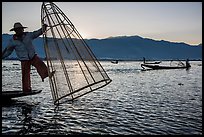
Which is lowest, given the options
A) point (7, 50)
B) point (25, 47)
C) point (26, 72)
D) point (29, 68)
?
point (26, 72)

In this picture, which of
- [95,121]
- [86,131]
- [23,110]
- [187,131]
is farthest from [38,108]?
[187,131]

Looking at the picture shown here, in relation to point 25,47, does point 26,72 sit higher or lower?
lower

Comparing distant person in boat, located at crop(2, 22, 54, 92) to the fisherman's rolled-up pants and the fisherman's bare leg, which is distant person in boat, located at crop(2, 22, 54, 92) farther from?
the fisherman's bare leg

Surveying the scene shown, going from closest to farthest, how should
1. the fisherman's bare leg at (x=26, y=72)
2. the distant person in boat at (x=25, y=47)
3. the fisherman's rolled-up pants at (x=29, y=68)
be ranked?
the distant person in boat at (x=25, y=47), the fisherman's rolled-up pants at (x=29, y=68), the fisherman's bare leg at (x=26, y=72)

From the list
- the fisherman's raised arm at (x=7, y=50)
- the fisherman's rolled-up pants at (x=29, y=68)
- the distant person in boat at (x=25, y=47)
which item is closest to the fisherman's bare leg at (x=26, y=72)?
the fisherman's rolled-up pants at (x=29, y=68)

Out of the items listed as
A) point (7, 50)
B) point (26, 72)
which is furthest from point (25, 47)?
point (26, 72)

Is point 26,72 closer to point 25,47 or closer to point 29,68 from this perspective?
point 29,68

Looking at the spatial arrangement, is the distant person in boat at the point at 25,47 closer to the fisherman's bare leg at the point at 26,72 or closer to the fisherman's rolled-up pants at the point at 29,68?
the fisherman's rolled-up pants at the point at 29,68

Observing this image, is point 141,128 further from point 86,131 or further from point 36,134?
point 36,134

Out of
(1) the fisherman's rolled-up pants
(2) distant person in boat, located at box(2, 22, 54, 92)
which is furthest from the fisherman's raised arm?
(1) the fisherman's rolled-up pants

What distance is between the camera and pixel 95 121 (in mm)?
11648

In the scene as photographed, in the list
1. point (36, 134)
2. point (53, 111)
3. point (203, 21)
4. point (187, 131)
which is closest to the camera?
point (203, 21)

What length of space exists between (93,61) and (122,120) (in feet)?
10.7

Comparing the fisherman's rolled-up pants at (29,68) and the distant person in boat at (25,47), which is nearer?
the distant person in boat at (25,47)
